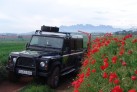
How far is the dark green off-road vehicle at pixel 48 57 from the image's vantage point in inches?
427

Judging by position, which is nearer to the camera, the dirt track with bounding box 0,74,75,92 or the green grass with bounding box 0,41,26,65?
the dirt track with bounding box 0,74,75,92

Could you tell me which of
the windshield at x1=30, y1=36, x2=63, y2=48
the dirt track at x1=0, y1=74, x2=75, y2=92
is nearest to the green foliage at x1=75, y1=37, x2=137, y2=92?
the dirt track at x1=0, y1=74, x2=75, y2=92

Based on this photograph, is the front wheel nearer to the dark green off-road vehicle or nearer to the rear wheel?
the dark green off-road vehicle

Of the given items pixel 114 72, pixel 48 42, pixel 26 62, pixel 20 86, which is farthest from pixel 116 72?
pixel 48 42

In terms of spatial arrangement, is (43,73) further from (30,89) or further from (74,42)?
(74,42)

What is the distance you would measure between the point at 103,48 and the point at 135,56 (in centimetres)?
133

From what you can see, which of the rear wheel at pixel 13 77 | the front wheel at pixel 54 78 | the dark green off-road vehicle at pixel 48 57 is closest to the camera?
the dark green off-road vehicle at pixel 48 57

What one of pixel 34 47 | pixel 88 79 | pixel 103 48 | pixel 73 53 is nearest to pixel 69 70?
pixel 73 53

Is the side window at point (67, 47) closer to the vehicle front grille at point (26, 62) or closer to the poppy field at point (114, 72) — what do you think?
the vehicle front grille at point (26, 62)

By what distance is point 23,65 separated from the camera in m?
11.0

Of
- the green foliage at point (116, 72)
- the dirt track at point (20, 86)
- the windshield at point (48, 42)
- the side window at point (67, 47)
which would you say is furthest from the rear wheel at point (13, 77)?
the green foliage at point (116, 72)

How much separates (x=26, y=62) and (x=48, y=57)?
2.56ft

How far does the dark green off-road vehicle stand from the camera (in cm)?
1084

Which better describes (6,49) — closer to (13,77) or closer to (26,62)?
(13,77)
